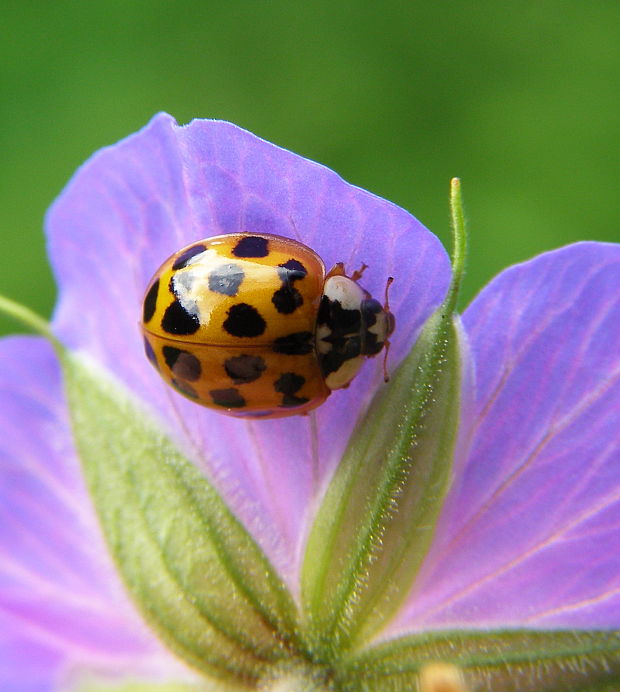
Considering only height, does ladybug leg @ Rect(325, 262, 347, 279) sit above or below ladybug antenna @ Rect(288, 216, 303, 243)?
below

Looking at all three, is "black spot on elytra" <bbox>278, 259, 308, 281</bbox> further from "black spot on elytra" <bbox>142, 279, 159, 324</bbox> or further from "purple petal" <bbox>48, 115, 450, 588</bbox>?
"black spot on elytra" <bbox>142, 279, 159, 324</bbox>

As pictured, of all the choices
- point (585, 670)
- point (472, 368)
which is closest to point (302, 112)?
point (472, 368)

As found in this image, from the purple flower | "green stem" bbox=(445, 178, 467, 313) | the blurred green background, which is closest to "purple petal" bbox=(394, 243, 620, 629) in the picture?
the purple flower

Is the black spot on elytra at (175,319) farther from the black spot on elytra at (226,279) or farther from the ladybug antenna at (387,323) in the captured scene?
the ladybug antenna at (387,323)

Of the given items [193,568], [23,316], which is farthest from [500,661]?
[23,316]

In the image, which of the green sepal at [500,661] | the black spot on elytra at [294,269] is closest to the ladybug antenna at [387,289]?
the black spot on elytra at [294,269]

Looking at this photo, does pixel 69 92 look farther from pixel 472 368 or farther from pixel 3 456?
pixel 472 368
